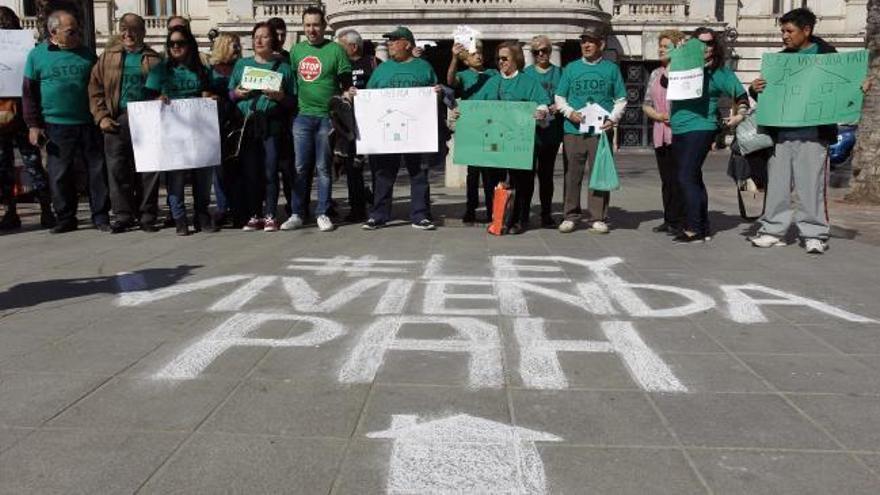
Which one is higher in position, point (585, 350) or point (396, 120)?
point (396, 120)

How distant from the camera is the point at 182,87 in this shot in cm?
761

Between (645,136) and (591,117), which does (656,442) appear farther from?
(645,136)

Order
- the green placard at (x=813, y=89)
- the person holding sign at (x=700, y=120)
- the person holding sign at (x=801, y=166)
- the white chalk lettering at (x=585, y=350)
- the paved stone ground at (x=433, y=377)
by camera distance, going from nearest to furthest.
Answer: the paved stone ground at (x=433, y=377) → the white chalk lettering at (x=585, y=350) → the green placard at (x=813, y=89) → the person holding sign at (x=801, y=166) → the person holding sign at (x=700, y=120)

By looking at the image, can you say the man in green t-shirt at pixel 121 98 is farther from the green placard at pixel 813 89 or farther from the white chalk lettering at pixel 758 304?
the green placard at pixel 813 89

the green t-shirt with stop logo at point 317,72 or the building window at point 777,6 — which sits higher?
the building window at point 777,6

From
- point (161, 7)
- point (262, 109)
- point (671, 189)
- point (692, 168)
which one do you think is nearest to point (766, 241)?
point (692, 168)

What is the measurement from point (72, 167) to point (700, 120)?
5.98m

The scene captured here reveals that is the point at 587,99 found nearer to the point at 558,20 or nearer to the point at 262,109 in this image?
the point at 262,109

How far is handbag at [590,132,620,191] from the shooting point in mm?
7629

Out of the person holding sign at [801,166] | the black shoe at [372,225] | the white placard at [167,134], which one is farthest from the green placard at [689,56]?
the white placard at [167,134]

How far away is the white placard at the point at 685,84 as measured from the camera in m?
7.02

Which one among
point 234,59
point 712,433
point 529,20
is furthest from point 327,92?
point 529,20

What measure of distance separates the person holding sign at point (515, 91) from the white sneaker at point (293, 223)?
2.11m

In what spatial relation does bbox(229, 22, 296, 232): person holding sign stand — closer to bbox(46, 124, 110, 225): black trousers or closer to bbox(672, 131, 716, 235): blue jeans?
bbox(46, 124, 110, 225): black trousers
